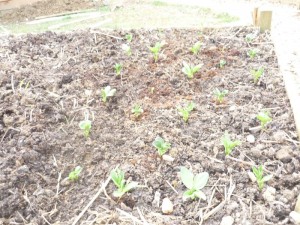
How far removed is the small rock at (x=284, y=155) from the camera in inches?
74.4

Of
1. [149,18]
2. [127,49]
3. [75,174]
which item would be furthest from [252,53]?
[149,18]

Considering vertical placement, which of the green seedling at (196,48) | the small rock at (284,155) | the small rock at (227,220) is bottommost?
the small rock at (227,220)

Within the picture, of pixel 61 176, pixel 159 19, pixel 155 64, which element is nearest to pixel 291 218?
pixel 61 176

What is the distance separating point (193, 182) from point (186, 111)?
57cm

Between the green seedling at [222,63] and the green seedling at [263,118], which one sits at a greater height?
the green seedling at [222,63]

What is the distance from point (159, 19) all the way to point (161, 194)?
3.77 m

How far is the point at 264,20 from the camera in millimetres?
3424

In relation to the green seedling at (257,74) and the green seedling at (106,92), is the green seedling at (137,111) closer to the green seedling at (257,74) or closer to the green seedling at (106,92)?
the green seedling at (106,92)

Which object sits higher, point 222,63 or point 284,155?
point 222,63

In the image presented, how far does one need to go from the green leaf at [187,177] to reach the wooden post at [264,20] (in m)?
2.16

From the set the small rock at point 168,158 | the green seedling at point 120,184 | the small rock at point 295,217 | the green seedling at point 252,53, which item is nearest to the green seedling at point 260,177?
the small rock at point 295,217

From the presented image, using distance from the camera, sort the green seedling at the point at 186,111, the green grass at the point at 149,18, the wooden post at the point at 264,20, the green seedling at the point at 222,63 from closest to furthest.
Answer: the green seedling at the point at 186,111 < the green seedling at the point at 222,63 < the wooden post at the point at 264,20 < the green grass at the point at 149,18

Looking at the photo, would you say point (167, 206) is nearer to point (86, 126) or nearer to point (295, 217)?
point (295, 217)

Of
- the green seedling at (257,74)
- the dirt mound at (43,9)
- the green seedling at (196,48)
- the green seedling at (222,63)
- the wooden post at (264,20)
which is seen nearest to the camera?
the green seedling at (257,74)
